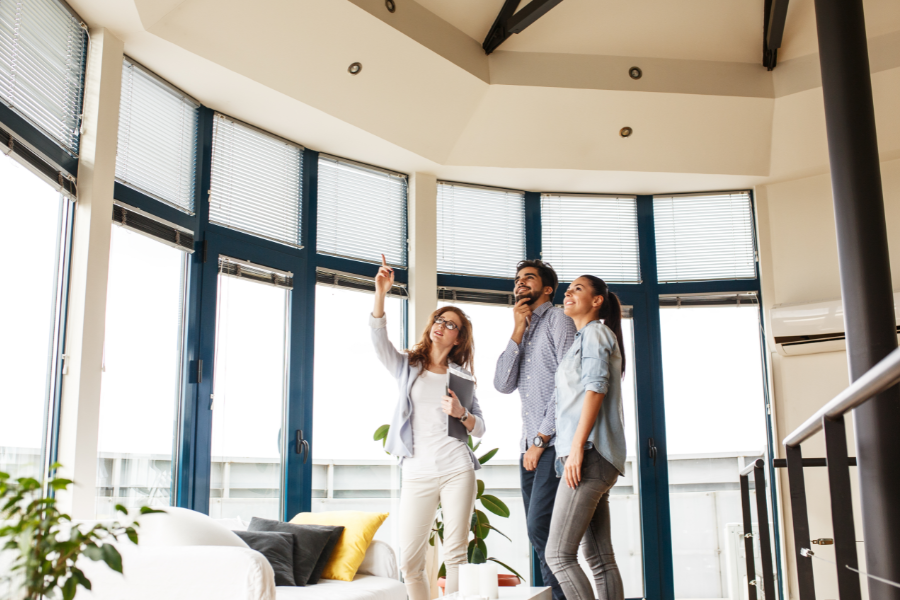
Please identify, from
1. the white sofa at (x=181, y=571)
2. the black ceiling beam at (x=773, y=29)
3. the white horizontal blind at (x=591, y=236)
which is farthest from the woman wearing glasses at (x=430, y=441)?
the black ceiling beam at (x=773, y=29)

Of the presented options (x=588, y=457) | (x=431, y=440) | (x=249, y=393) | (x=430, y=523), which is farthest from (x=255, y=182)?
(x=588, y=457)

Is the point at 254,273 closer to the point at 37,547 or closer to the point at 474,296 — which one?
the point at 474,296

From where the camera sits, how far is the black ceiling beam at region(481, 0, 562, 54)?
4.19m

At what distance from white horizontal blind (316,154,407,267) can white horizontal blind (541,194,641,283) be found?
3.57 ft

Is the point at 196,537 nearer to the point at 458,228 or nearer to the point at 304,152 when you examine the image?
the point at 304,152

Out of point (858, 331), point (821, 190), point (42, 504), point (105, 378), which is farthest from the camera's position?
point (821, 190)

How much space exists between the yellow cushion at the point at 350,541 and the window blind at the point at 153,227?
152 centimetres

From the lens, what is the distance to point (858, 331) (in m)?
3.15

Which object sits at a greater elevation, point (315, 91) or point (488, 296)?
point (315, 91)

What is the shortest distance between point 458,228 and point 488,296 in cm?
51

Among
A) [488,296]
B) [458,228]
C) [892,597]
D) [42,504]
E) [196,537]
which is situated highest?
[458,228]

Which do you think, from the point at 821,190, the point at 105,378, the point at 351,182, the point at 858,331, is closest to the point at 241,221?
the point at 351,182

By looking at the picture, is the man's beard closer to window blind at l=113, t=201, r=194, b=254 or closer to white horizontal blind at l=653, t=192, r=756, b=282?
window blind at l=113, t=201, r=194, b=254

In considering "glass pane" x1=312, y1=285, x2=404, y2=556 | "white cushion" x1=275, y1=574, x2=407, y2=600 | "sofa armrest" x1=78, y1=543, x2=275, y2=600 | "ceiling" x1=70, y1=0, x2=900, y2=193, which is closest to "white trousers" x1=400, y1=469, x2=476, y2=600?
"white cushion" x1=275, y1=574, x2=407, y2=600
